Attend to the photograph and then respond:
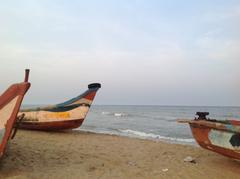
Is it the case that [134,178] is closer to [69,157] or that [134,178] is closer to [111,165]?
[111,165]

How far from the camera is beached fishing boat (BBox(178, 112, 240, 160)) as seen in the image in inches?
212

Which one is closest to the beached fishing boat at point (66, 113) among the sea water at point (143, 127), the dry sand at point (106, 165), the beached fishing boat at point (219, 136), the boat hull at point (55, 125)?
the boat hull at point (55, 125)

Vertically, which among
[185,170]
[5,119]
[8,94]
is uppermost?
[8,94]

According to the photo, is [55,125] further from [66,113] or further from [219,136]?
[219,136]

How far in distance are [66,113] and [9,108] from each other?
5.98 meters

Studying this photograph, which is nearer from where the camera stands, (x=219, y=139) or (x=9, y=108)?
(x=9, y=108)

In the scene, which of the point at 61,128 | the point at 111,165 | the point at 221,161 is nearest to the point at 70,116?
the point at 61,128

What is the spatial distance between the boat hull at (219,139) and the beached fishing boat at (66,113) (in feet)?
16.3

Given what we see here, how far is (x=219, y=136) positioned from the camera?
5680 mm

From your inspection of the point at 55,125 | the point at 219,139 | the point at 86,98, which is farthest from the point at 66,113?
the point at 219,139

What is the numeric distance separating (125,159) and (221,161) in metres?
2.41

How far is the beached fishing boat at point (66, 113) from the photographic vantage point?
10.2m

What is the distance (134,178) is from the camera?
455 centimetres

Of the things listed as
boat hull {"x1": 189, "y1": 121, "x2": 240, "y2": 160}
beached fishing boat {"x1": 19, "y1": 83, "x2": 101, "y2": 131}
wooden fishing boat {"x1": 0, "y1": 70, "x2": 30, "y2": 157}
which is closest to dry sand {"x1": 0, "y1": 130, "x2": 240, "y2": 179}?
boat hull {"x1": 189, "y1": 121, "x2": 240, "y2": 160}
